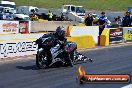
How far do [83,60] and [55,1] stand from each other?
62.4 metres

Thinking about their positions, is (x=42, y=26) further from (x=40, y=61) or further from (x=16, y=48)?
(x=40, y=61)

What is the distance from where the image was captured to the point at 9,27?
31125 millimetres

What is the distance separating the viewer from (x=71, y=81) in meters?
13.3

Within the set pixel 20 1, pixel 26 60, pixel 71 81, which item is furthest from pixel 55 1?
pixel 71 81

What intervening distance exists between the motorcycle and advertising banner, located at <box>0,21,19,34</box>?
14.0 meters

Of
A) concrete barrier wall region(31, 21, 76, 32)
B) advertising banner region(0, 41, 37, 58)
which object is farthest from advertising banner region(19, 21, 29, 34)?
advertising banner region(0, 41, 37, 58)

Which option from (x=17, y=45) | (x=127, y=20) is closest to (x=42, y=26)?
(x=127, y=20)

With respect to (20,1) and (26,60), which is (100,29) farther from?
(20,1)

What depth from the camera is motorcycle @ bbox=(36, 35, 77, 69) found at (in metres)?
15.5

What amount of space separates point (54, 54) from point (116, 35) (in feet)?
45.4

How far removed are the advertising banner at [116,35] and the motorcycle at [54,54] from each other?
38.0ft

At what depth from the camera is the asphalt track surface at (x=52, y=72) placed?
493 inches

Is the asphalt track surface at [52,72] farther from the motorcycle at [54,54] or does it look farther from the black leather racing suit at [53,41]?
the black leather racing suit at [53,41]

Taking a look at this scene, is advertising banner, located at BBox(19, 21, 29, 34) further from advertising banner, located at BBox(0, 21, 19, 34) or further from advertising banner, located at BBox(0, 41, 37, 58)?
advertising banner, located at BBox(0, 41, 37, 58)
